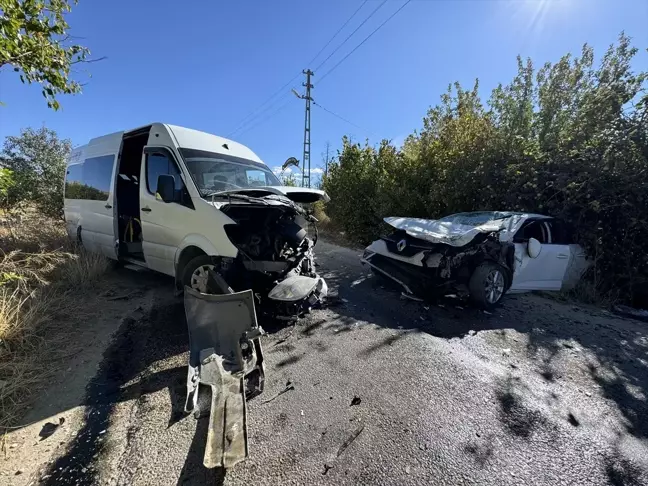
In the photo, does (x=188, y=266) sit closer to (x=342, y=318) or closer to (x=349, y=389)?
(x=342, y=318)

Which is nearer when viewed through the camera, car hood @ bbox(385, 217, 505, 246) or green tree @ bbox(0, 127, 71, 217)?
car hood @ bbox(385, 217, 505, 246)

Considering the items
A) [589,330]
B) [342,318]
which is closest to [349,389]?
[342,318]

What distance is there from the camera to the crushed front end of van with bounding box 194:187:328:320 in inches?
144

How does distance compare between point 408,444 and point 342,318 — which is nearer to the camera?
point 408,444

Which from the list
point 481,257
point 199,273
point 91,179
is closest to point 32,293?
point 199,273

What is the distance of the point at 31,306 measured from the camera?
3303mm

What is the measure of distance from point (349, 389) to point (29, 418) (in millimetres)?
2339

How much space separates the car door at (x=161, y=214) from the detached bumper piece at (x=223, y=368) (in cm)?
124

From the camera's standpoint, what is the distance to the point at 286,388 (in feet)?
8.60

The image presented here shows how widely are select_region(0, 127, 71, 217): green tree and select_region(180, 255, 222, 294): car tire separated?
5757mm

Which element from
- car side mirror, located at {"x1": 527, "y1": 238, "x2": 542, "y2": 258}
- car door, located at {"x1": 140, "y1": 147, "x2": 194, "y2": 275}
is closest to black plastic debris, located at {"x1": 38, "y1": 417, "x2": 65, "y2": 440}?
car door, located at {"x1": 140, "y1": 147, "x2": 194, "y2": 275}

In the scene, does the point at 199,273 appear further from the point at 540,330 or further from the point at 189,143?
the point at 540,330

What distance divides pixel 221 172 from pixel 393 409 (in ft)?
12.1

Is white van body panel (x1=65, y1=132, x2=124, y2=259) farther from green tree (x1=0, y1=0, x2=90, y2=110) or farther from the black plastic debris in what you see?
the black plastic debris
